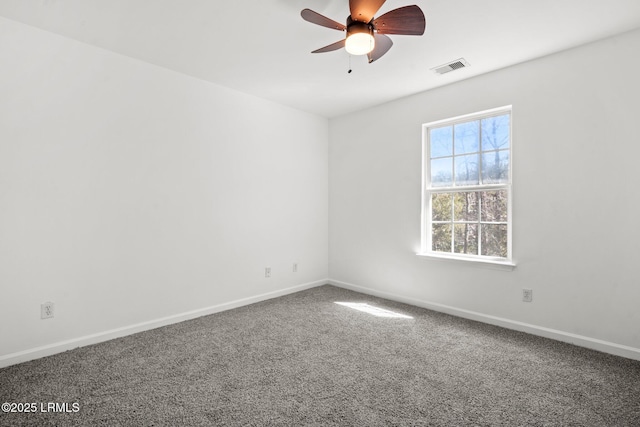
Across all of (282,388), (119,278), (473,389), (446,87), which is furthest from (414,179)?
(119,278)

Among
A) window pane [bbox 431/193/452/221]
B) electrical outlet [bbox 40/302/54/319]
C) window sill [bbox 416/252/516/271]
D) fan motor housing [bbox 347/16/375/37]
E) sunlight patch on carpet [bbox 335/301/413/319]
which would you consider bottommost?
sunlight patch on carpet [bbox 335/301/413/319]

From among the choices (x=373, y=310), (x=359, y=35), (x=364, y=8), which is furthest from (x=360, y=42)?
(x=373, y=310)

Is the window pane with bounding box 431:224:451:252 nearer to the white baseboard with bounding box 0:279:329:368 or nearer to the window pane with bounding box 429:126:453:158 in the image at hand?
the window pane with bounding box 429:126:453:158

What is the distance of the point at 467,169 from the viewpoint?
354cm

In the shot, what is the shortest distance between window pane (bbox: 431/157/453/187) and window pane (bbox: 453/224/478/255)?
1.73 feet

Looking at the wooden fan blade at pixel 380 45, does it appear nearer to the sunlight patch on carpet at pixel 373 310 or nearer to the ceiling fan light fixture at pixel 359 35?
the ceiling fan light fixture at pixel 359 35

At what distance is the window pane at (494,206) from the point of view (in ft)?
10.7

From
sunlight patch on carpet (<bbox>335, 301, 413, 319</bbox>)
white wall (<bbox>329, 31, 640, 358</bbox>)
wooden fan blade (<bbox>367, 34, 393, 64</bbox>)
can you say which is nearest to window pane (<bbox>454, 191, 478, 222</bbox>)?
→ white wall (<bbox>329, 31, 640, 358</bbox>)

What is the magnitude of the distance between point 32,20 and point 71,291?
2143mm

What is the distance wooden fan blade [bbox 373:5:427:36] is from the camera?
1859mm

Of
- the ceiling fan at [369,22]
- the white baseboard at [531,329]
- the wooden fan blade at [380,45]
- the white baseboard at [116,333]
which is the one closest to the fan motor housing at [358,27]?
the ceiling fan at [369,22]

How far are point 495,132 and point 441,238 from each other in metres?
1.29

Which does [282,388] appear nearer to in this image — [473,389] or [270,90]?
[473,389]

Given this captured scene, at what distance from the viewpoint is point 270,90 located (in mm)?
3781
